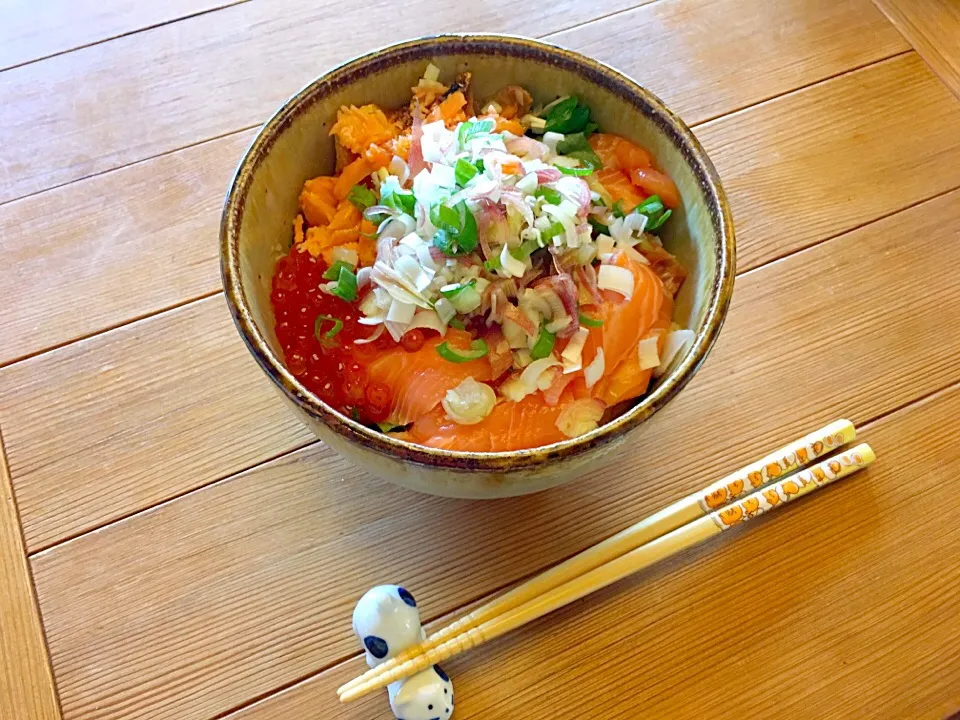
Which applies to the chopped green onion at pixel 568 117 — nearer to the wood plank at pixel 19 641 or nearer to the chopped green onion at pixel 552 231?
the chopped green onion at pixel 552 231

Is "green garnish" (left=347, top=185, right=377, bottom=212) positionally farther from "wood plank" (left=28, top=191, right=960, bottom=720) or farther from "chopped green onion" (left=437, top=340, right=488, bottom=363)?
"wood plank" (left=28, top=191, right=960, bottom=720)

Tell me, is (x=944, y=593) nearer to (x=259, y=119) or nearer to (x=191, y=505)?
(x=191, y=505)

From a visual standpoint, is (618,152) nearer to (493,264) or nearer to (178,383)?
(493,264)

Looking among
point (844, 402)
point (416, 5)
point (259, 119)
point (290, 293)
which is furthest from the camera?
point (416, 5)

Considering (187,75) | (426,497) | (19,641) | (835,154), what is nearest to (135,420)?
(19,641)

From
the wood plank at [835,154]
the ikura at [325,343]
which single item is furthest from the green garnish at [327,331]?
the wood plank at [835,154]

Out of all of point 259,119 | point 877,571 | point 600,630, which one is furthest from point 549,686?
point 259,119

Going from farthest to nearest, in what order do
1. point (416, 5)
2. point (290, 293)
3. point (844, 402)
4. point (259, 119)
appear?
1. point (416, 5)
2. point (259, 119)
3. point (844, 402)
4. point (290, 293)
